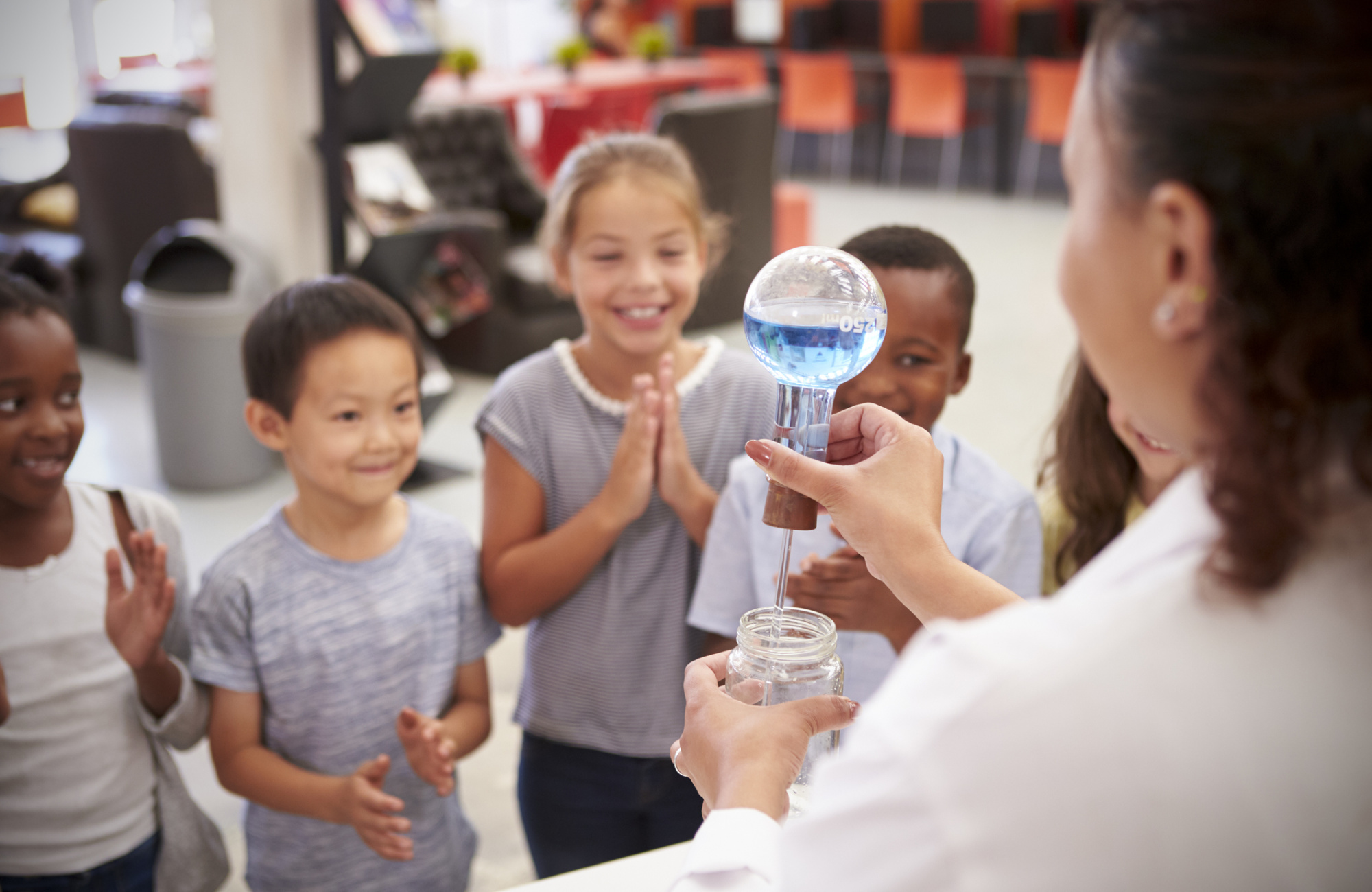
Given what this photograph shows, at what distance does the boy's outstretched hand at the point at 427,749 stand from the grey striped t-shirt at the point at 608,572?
228 mm

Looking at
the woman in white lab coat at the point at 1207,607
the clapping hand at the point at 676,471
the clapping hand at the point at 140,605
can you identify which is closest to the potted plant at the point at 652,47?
the clapping hand at the point at 676,471

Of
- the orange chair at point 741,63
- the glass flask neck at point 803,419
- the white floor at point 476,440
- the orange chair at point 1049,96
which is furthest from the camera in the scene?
the orange chair at point 741,63

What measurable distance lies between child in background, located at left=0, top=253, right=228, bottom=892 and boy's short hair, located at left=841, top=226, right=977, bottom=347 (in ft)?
3.22

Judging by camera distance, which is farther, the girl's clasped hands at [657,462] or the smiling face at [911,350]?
the girl's clasped hands at [657,462]

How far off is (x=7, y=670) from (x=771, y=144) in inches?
189

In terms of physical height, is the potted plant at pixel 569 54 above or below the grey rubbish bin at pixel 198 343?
above

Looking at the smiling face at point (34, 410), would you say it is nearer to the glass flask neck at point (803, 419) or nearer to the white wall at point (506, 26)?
the glass flask neck at point (803, 419)

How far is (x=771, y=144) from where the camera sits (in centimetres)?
570

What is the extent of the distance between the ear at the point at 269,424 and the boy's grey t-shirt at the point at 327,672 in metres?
0.10

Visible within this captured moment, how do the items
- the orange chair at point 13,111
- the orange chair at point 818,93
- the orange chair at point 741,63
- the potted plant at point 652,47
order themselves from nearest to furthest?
the potted plant at point 652,47, the orange chair at point 13,111, the orange chair at point 741,63, the orange chair at point 818,93

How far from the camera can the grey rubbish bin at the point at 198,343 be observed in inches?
146

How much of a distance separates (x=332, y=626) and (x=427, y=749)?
0.23 metres

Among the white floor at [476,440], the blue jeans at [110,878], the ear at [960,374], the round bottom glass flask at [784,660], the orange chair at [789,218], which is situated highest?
the ear at [960,374]

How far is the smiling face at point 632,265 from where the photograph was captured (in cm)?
164
